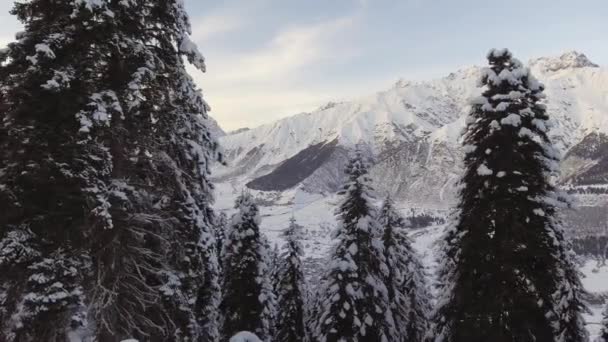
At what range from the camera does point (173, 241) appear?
33.6 ft

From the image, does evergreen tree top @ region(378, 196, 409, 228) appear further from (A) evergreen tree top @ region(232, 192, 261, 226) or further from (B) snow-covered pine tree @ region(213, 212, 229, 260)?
(B) snow-covered pine tree @ region(213, 212, 229, 260)

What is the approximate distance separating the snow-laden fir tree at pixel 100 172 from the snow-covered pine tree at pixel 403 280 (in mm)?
20293

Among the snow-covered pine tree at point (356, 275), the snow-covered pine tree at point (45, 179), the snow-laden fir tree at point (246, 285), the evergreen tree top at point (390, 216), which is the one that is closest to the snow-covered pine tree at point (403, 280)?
the evergreen tree top at point (390, 216)

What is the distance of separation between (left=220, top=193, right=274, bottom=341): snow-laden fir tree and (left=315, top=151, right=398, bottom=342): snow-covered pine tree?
3.80m

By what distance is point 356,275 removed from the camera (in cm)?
2208

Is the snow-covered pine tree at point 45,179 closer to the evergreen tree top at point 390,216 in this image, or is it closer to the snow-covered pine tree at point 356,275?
the snow-covered pine tree at point 356,275

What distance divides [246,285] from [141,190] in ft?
53.7

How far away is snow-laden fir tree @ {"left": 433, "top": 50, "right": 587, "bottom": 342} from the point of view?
13289 mm

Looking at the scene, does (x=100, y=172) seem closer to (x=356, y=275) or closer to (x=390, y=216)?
(x=356, y=275)

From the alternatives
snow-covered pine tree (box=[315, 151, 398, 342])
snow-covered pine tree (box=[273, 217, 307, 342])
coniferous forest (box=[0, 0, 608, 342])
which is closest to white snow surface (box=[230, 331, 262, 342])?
coniferous forest (box=[0, 0, 608, 342])

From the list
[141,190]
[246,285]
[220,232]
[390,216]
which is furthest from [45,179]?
[220,232]

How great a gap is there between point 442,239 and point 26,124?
39.3 ft

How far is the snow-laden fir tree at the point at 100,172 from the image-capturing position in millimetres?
8758

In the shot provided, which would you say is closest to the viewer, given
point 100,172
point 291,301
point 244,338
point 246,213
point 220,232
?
point 244,338
